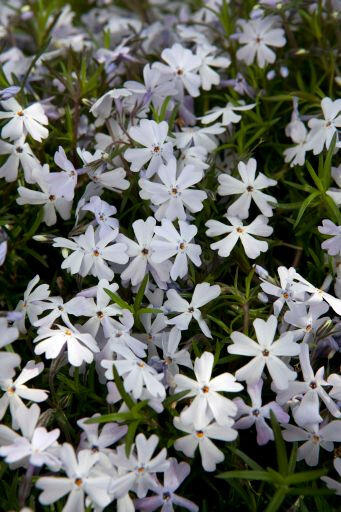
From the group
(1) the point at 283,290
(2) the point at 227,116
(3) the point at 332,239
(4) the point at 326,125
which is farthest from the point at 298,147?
(1) the point at 283,290

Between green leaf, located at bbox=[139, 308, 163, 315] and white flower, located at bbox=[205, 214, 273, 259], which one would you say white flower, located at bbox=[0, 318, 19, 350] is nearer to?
green leaf, located at bbox=[139, 308, 163, 315]

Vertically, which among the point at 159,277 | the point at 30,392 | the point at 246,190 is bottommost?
the point at 30,392

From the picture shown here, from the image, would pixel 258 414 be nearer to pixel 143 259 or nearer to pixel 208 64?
pixel 143 259

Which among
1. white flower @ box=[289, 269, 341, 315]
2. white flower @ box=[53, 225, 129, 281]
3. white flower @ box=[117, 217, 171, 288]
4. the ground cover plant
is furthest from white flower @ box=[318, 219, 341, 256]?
white flower @ box=[53, 225, 129, 281]

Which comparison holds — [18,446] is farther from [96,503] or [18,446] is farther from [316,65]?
[316,65]

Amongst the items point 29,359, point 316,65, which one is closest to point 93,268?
point 29,359
